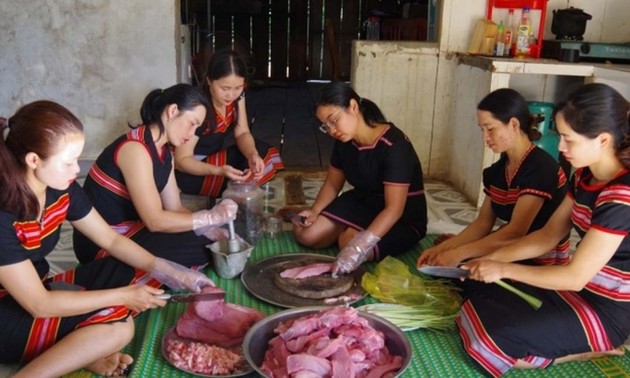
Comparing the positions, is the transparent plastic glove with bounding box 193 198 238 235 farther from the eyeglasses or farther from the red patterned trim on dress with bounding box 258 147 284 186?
the red patterned trim on dress with bounding box 258 147 284 186

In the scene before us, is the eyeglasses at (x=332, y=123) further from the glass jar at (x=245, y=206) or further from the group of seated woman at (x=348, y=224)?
the glass jar at (x=245, y=206)

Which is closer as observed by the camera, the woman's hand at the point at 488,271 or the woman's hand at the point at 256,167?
the woman's hand at the point at 488,271

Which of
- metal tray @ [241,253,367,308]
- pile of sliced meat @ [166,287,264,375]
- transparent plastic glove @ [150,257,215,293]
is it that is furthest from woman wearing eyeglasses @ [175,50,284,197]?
pile of sliced meat @ [166,287,264,375]

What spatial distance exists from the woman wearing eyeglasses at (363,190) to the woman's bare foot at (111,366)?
939 mm

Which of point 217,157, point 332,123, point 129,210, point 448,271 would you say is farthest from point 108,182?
point 448,271

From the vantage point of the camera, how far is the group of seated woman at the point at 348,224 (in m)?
1.86

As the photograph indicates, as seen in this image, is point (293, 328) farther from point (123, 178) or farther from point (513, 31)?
point (513, 31)

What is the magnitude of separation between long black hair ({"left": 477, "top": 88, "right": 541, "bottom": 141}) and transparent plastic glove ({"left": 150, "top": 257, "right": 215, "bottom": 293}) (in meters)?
1.29

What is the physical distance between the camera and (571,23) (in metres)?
4.23

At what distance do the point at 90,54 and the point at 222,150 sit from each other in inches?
56.6

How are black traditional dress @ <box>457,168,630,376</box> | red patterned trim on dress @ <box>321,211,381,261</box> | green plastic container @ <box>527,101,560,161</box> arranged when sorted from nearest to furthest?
black traditional dress @ <box>457,168,630,376</box>
red patterned trim on dress @ <box>321,211,381,261</box>
green plastic container @ <box>527,101,560,161</box>

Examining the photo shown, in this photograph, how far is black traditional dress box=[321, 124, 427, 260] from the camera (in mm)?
2773

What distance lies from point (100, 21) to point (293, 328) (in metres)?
3.14

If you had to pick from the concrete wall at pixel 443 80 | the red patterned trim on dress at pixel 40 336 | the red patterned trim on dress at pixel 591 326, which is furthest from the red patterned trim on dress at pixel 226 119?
the red patterned trim on dress at pixel 591 326
